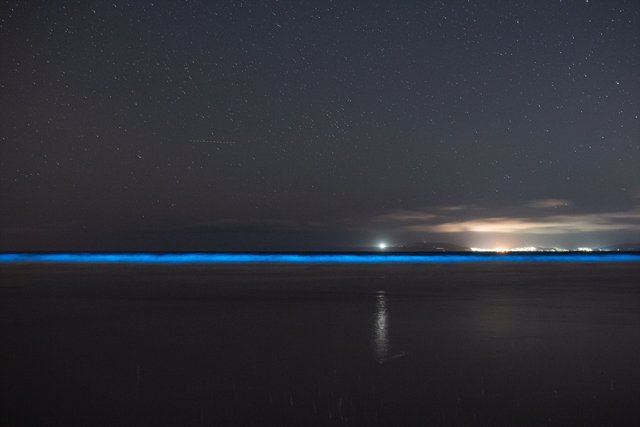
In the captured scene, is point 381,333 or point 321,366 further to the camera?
point 381,333

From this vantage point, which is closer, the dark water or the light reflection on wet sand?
the dark water

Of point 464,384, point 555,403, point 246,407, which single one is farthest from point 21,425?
point 555,403

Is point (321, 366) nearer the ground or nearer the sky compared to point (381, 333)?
nearer the ground

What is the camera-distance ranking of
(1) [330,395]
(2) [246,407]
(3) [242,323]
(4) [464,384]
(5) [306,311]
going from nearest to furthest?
(2) [246,407] → (1) [330,395] → (4) [464,384] → (3) [242,323] → (5) [306,311]

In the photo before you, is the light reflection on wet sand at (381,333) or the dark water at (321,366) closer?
the dark water at (321,366)

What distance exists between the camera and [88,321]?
8.20 meters

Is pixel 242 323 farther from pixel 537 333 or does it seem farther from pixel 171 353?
pixel 537 333

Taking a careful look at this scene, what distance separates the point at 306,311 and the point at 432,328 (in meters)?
2.56

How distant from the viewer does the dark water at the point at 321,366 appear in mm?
3805

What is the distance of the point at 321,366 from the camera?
519cm

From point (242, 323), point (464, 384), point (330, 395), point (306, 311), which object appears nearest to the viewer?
point (330, 395)

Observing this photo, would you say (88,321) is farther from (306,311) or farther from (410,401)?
(410,401)

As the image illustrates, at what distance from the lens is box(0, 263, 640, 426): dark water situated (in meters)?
3.80

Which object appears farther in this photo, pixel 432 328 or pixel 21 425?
pixel 432 328
